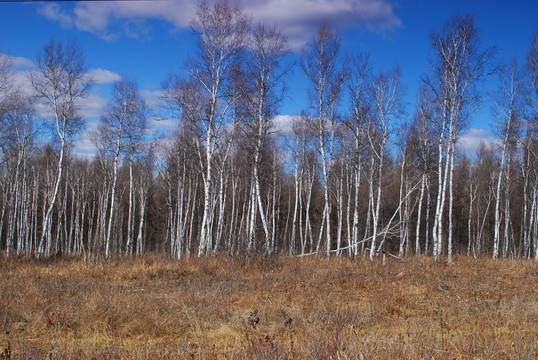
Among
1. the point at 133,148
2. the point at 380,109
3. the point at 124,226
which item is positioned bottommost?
the point at 124,226

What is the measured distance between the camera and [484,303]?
22.9 ft

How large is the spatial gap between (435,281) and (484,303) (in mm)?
2295

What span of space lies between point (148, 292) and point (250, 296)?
2.32m

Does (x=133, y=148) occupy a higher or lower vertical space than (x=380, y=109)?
lower

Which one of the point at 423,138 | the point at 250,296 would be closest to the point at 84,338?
the point at 250,296

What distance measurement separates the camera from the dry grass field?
4090 millimetres

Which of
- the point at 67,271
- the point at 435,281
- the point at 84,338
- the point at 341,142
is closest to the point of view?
the point at 84,338

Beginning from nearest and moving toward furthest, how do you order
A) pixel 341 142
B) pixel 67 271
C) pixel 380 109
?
pixel 67 271 → pixel 380 109 → pixel 341 142

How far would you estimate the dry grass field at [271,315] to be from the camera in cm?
409

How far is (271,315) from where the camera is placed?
20.3 ft

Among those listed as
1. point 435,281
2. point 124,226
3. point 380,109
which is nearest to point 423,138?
point 380,109

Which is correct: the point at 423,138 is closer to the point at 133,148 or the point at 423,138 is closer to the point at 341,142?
the point at 341,142

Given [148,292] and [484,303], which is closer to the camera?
[484,303]

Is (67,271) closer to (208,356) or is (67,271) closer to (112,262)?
(112,262)
